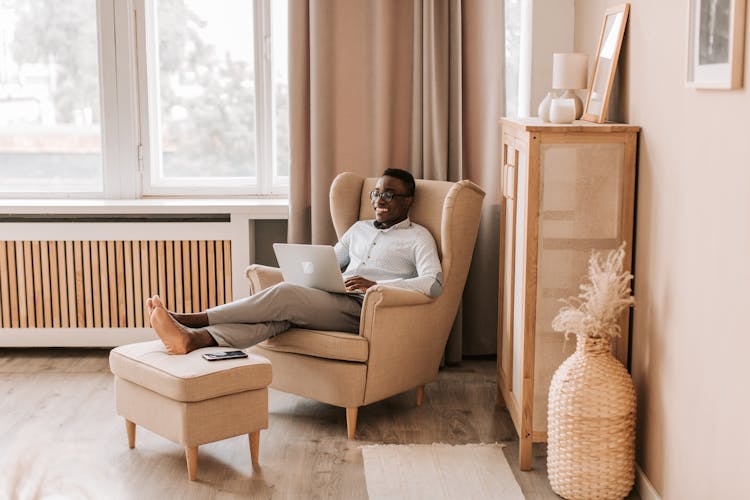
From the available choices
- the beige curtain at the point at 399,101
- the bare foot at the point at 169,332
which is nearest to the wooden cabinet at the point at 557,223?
the beige curtain at the point at 399,101

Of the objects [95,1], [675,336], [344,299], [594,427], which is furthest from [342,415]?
[95,1]

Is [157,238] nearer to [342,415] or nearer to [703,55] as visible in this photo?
[342,415]

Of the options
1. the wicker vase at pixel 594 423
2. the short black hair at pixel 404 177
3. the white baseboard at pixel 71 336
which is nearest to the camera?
the wicker vase at pixel 594 423

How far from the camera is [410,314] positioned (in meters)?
3.67

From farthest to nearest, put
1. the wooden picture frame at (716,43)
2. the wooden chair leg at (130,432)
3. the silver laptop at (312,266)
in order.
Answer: the silver laptop at (312,266) → the wooden chair leg at (130,432) → the wooden picture frame at (716,43)

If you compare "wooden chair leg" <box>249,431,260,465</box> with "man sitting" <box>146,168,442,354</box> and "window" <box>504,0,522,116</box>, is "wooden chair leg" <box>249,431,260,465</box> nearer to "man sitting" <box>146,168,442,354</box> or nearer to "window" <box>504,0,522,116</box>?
"man sitting" <box>146,168,442,354</box>

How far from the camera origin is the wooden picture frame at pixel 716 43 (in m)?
2.19

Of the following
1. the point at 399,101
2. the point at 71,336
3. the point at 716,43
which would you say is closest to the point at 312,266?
the point at 399,101

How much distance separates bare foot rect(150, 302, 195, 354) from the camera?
3293 millimetres

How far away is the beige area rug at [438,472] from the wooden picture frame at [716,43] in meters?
1.49

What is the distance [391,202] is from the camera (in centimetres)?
399

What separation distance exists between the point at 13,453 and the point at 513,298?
198 centimetres

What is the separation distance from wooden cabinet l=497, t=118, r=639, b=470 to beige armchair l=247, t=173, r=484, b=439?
0.52 m

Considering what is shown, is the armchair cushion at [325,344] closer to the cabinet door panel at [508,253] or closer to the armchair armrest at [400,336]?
the armchair armrest at [400,336]
